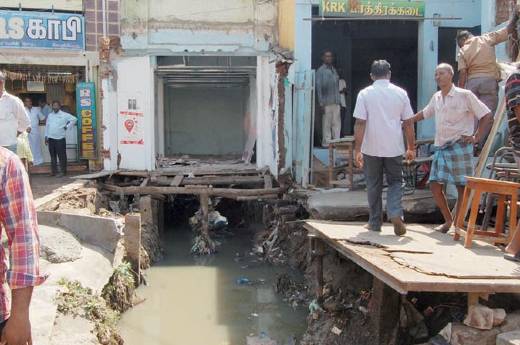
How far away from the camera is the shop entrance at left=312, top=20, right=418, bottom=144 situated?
1481 centimetres

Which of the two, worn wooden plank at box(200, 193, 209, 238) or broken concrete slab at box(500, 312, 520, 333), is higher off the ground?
broken concrete slab at box(500, 312, 520, 333)

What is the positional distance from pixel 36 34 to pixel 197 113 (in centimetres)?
667

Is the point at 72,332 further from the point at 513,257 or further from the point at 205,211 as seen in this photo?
the point at 205,211

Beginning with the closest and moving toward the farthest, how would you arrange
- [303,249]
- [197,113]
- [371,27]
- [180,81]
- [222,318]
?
[222,318] < [303,249] < [371,27] < [180,81] < [197,113]

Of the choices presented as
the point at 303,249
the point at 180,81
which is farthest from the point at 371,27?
the point at 303,249

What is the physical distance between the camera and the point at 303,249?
393 inches

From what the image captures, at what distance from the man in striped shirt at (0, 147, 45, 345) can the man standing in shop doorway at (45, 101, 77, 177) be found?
38.1 ft

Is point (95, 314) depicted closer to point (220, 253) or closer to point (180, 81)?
point (220, 253)

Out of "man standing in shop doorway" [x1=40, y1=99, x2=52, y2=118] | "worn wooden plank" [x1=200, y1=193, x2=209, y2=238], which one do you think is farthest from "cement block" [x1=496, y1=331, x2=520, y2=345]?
"man standing in shop doorway" [x1=40, y1=99, x2=52, y2=118]

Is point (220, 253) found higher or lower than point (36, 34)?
lower

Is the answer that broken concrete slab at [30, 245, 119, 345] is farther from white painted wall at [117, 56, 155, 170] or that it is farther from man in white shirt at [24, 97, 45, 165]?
man in white shirt at [24, 97, 45, 165]

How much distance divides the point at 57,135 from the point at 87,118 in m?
1.09

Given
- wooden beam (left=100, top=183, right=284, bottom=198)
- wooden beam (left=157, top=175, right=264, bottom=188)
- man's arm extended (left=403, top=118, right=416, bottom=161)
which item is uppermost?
man's arm extended (left=403, top=118, right=416, bottom=161)

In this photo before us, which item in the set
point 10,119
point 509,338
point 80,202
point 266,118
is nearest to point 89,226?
point 10,119
